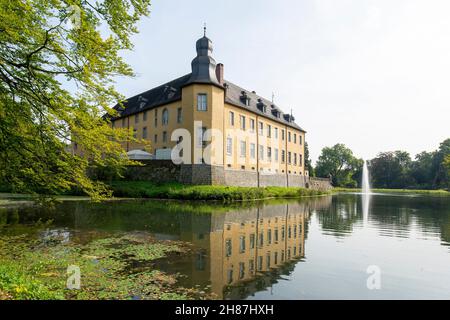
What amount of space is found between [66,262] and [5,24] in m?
5.24

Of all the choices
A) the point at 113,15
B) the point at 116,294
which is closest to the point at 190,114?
the point at 113,15

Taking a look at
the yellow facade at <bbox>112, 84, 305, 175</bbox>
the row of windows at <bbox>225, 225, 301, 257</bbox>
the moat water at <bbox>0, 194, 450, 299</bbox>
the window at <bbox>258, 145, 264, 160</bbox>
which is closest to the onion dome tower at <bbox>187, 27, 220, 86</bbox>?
the yellow facade at <bbox>112, 84, 305, 175</bbox>

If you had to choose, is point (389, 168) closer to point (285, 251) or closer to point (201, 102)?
point (201, 102)

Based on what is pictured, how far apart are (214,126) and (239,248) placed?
71.0 ft

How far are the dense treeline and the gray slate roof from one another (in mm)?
47245

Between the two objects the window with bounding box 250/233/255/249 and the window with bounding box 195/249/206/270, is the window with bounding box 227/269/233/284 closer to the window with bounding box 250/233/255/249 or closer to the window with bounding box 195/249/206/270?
the window with bounding box 195/249/206/270

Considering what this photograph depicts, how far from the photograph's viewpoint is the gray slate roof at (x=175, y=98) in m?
34.6

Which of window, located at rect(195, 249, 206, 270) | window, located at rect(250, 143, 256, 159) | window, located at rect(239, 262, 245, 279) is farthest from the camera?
window, located at rect(250, 143, 256, 159)

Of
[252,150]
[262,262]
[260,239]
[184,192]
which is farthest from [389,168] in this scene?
[262,262]

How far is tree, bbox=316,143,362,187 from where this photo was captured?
91969 millimetres

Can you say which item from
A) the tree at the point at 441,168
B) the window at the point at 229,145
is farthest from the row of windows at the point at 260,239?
the tree at the point at 441,168

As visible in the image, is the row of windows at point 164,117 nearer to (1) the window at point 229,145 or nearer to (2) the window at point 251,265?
(1) the window at point 229,145

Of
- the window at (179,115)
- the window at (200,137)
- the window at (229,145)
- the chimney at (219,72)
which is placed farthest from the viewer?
the chimney at (219,72)

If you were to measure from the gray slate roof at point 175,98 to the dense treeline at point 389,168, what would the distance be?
4725 cm
